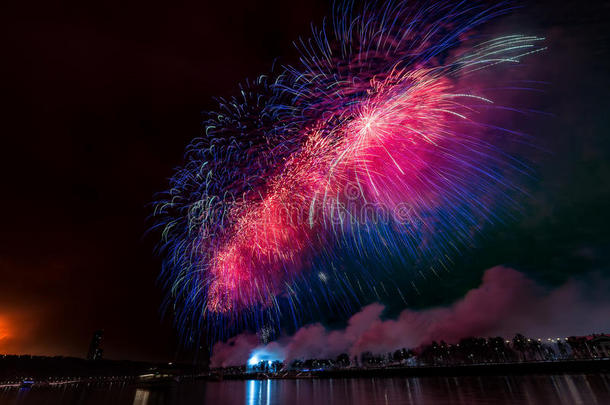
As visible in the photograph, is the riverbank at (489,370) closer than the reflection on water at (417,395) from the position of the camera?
No

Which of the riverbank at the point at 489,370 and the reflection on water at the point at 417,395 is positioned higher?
the riverbank at the point at 489,370

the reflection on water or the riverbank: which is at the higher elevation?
the riverbank

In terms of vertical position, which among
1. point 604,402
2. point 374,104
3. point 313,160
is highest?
point 374,104

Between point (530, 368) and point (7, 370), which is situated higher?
point (7, 370)

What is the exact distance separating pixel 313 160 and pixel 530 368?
10878cm

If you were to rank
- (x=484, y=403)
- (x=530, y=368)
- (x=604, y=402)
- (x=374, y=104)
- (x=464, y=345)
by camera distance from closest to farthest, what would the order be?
(x=374, y=104), (x=604, y=402), (x=484, y=403), (x=530, y=368), (x=464, y=345)

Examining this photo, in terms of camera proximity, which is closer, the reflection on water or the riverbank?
the reflection on water

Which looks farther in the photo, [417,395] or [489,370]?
[489,370]

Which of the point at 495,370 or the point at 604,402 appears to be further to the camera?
the point at 495,370

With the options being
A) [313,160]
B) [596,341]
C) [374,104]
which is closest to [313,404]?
[313,160]

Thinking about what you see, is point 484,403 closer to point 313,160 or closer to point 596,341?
point 313,160

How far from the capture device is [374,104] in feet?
62.2

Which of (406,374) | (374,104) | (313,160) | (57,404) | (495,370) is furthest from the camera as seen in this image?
(406,374)

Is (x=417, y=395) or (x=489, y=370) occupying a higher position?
(x=489, y=370)
